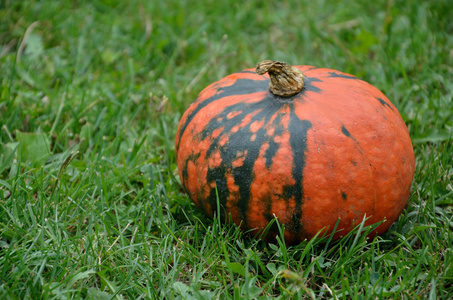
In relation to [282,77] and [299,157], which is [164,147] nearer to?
[282,77]

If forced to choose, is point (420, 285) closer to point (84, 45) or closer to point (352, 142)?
point (352, 142)

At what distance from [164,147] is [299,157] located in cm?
139

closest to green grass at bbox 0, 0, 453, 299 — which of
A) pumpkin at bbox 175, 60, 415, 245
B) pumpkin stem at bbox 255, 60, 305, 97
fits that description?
pumpkin at bbox 175, 60, 415, 245

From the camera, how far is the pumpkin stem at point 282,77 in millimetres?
2279

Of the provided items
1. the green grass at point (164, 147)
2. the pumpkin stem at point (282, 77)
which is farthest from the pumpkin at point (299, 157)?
the green grass at point (164, 147)

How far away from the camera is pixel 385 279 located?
210cm

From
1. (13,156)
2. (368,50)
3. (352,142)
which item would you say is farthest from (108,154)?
(368,50)

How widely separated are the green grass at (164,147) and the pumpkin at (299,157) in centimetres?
17

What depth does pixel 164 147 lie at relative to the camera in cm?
324

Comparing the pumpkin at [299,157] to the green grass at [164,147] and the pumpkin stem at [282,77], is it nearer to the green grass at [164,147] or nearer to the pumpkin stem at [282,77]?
the pumpkin stem at [282,77]

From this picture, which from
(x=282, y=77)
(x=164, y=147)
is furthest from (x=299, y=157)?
(x=164, y=147)

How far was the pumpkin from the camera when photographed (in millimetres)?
2127

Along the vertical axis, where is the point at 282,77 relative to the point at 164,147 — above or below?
above

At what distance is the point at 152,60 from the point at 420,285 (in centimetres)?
334
